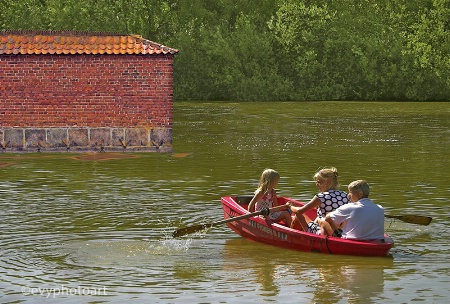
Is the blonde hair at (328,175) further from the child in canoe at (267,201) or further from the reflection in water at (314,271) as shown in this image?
the reflection in water at (314,271)

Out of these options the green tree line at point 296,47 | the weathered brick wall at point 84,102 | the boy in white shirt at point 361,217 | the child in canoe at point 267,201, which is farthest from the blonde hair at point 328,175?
the green tree line at point 296,47

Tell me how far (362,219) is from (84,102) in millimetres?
17396

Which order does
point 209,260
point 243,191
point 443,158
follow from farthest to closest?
1. point 443,158
2. point 243,191
3. point 209,260

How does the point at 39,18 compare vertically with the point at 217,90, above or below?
above

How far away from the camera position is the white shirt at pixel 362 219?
14117 millimetres

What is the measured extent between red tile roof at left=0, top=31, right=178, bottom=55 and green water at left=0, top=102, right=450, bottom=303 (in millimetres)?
2996

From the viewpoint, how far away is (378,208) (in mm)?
14211

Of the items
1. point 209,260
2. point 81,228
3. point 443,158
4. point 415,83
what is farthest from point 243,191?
point 415,83

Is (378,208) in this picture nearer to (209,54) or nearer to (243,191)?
(243,191)

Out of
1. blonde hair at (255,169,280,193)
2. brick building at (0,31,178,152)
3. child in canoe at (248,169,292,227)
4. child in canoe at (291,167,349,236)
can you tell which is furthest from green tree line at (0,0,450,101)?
child in canoe at (291,167,349,236)

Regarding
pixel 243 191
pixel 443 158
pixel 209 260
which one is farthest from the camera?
pixel 443 158

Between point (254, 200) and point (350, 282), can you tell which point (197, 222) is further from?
point (350, 282)

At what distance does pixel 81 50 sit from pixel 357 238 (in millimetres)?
17611

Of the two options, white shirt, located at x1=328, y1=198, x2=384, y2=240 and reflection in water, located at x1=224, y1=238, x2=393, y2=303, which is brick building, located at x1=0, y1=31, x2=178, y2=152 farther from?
white shirt, located at x1=328, y1=198, x2=384, y2=240
